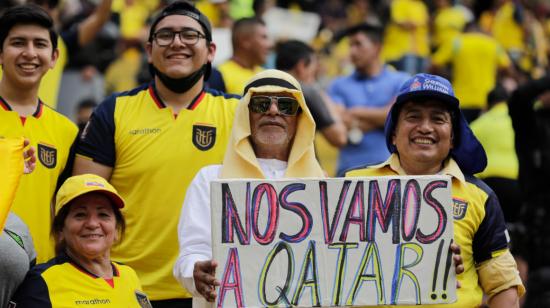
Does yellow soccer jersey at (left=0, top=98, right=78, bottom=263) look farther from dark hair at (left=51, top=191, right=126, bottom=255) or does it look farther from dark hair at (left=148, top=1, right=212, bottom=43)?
dark hair at (left=148, top=1, right=212, bottom=43)

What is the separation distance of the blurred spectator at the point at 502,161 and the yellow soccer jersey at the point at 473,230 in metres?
5.62

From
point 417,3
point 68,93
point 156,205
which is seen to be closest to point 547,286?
point 156,205

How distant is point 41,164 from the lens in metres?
6.77

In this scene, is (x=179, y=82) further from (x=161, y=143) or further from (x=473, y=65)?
(x=473, y=65)

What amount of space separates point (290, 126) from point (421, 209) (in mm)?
844

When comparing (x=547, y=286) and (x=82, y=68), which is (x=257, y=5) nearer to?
(x=82, y=68)

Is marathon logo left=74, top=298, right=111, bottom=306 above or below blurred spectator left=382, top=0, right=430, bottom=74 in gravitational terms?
below

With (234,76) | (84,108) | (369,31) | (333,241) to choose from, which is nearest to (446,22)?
(369,31)

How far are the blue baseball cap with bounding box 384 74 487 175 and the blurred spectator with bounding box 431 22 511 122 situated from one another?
32.8 feet

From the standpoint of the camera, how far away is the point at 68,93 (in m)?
13.7

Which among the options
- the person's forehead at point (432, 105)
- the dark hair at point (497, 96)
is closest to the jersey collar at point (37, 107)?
the person's forehead at point (432, 105)

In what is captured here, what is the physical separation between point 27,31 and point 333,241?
2.51m

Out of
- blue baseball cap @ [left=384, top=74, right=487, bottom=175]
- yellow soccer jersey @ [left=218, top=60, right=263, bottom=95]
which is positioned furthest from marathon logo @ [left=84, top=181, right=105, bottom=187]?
yellow soccer jersey @ [left=218, top=60, right=263, bottom=95]

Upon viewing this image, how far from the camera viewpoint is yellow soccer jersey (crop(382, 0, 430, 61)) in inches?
765
